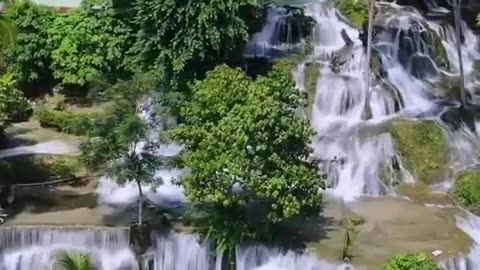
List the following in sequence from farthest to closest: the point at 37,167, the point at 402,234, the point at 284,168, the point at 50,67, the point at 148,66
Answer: the point at 50,67 → the point at 148,66 → the point at 37,167 → the point at 402,234 → the point at 284,168

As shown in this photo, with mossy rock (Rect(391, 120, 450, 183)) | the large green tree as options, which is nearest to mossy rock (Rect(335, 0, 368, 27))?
the large green tree

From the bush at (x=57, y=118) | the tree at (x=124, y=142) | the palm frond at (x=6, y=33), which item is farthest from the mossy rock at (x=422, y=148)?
the palm frond at (x=6, y=33)

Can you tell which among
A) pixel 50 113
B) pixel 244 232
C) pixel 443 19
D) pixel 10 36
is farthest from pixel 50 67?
pixel 443 19

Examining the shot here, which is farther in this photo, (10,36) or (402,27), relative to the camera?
(402,27)

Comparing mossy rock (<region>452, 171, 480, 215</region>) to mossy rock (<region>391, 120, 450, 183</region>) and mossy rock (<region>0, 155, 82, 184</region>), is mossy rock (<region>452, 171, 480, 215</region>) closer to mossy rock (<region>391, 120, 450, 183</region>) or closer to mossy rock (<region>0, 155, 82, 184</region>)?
mossy rock (<region>391, 120, 450, 183</region>)

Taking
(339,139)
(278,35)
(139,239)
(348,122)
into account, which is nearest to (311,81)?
(348,122)

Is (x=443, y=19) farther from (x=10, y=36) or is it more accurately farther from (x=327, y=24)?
(x=10, y=36)

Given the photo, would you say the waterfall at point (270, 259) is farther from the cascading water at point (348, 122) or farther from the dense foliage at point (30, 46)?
the dense foliage at point (30, 46)
